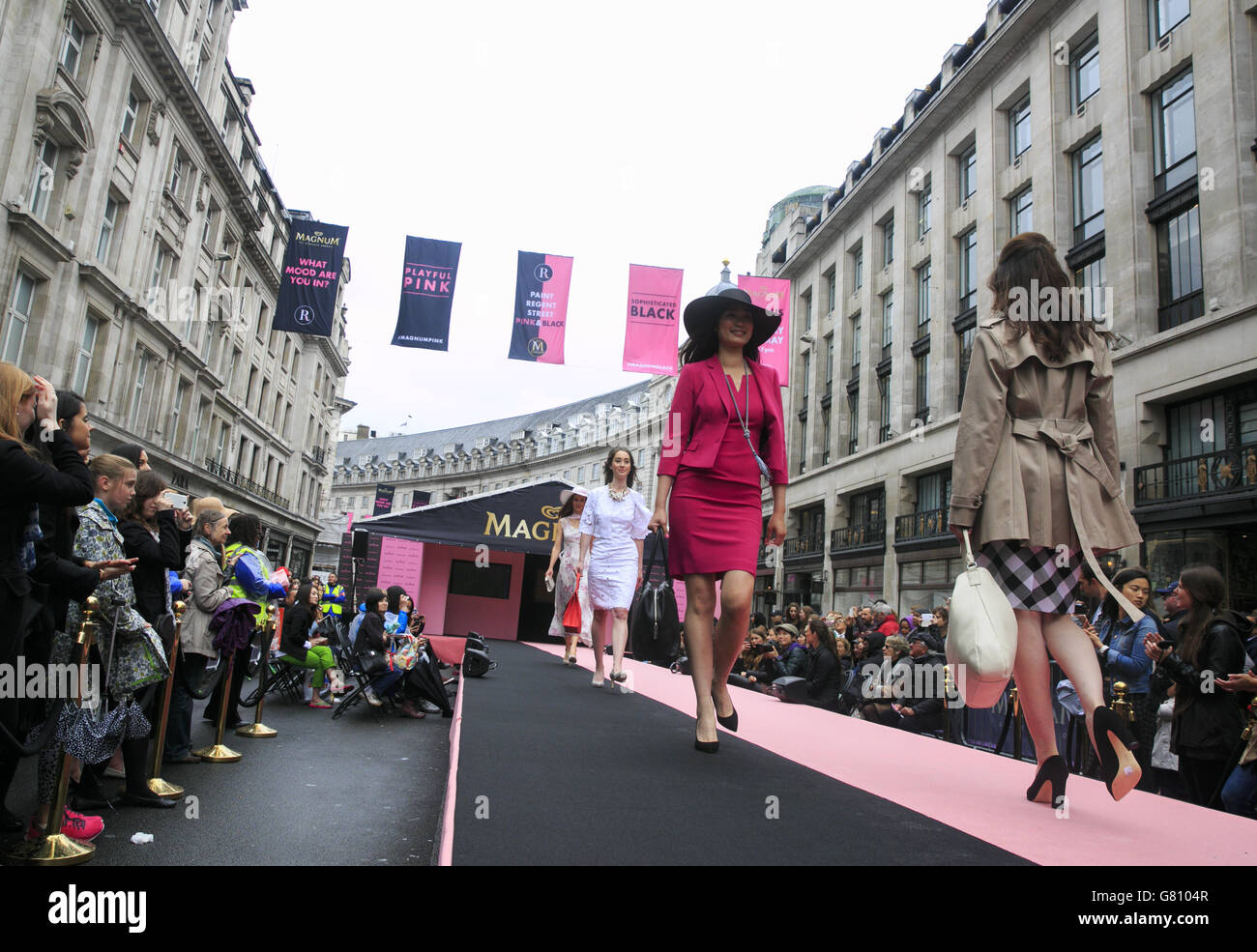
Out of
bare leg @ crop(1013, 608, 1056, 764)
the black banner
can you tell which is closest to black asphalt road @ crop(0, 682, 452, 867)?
bare leg @ crop(1013, 608, 1056, 764)

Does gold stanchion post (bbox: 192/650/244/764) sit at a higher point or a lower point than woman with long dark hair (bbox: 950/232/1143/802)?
lower

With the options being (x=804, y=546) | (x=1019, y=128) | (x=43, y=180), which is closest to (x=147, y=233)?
(x=43, y=180)

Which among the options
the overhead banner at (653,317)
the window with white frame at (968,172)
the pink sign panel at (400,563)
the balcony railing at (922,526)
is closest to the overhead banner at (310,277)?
the pink sign panel at (400,563)

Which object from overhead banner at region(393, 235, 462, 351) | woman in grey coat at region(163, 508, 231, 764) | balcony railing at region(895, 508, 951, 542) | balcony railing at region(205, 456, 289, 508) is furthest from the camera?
balcony railing at region(205, 456, 289, 508)

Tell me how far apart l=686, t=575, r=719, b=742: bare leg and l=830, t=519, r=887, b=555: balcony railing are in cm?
2540

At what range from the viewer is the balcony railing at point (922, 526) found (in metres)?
24.7

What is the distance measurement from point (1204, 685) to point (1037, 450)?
300cm

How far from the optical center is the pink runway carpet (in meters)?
2.20

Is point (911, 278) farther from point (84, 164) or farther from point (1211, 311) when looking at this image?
point (84, 164)

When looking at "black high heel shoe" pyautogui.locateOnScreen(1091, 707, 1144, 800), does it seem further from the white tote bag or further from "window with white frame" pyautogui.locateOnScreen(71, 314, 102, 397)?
"window with white frame" pyautogui.locateOnScreen(71, 314, 102, 397)

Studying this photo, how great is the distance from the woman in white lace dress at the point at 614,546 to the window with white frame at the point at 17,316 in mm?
17263

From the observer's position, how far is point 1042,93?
2277cm

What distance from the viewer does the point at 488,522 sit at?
18125mm

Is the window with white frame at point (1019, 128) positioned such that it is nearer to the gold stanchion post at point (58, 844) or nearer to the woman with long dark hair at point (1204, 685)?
the woman with long dark hair at point (1204, 685)
